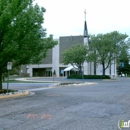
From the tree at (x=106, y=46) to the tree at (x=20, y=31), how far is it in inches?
1163

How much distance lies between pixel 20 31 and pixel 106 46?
31944mm

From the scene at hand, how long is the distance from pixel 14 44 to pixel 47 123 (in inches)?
348

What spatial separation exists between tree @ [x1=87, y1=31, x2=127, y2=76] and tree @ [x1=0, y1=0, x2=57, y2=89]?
2953 cm

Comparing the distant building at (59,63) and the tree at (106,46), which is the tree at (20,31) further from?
the distant building at (59,63)

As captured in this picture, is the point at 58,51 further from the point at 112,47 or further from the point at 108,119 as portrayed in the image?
the point at 108,119

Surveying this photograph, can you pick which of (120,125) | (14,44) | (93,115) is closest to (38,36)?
(14,44)

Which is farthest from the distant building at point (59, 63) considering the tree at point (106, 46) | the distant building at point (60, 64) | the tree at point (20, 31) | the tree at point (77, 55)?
the tree at point (20, 31)

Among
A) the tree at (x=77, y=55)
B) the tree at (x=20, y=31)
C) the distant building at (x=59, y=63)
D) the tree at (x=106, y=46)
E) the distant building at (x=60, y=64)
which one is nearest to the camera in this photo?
the tree at (x=20, y=31)

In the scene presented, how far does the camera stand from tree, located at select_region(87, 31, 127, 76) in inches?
1786

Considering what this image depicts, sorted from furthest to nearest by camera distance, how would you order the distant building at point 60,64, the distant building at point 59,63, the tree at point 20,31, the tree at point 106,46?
1. the distant building at point 59,63
2. the distant building at point 60,64
3. the tree at point 106,46
4. the tree at point 20,31

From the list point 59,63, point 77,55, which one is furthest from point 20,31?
point 59,63

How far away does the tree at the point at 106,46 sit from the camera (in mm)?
45375

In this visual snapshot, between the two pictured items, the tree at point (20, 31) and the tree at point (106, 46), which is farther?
the tree at point (106, 46)

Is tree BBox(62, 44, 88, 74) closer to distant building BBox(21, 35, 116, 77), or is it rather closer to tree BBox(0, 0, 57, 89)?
distant building BBox(21, 35, 116, 77)
